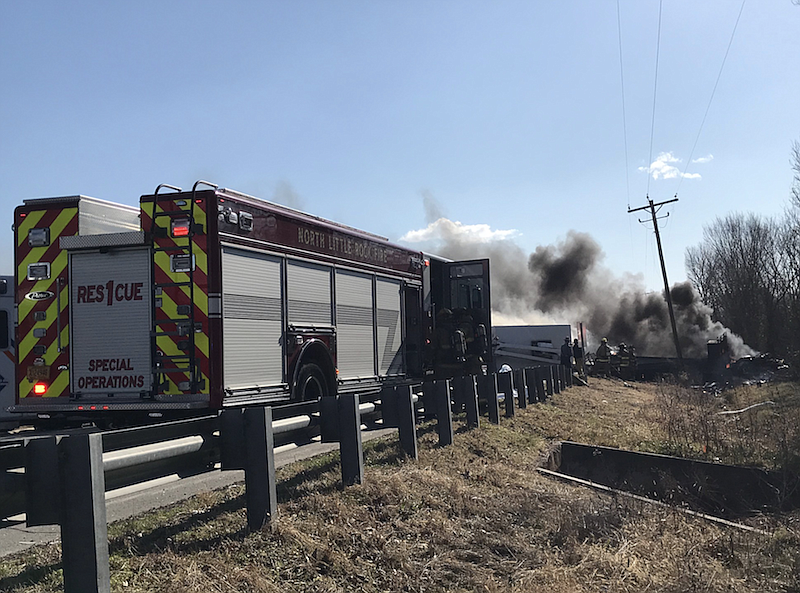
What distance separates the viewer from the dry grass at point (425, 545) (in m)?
4.15

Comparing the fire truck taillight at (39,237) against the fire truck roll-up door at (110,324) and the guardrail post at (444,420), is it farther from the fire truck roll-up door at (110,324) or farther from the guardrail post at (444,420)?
the guardrail post at (444,420)

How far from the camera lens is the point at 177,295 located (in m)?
7.56

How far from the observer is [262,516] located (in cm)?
469

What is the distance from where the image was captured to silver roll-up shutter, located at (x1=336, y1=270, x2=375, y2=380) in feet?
32.9

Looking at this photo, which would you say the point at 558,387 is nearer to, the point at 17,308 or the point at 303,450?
the point at 303,450

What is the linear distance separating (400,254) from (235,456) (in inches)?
312

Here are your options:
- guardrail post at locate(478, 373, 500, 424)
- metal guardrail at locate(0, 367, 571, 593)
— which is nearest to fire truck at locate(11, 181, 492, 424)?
metal guardrail at locate(0, 367, 571, 593)

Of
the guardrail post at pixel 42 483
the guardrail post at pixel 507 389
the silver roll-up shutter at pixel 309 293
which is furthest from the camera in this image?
the guardrail post at pixel 507 389

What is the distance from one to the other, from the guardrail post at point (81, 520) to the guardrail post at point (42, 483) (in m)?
0.03

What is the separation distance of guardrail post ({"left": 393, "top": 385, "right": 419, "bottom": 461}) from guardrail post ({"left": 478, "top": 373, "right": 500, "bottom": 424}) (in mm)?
3483

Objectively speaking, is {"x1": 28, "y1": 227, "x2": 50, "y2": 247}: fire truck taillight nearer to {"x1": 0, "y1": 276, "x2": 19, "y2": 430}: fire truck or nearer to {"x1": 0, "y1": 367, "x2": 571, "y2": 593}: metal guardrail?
{"x1": 0, "y1": 367, "x2": 571, "y2": 593}: metal guardrail

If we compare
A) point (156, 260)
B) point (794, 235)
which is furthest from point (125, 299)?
point (794, 235)

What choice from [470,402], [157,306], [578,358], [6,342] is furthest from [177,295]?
[578,358]

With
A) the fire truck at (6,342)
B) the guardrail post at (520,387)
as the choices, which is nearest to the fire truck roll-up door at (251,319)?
the guardrail post at (520,387)
